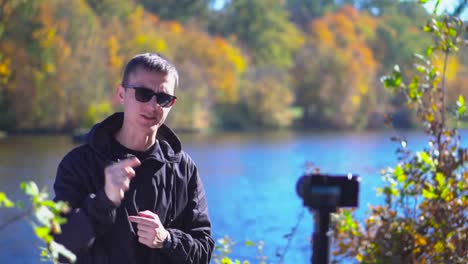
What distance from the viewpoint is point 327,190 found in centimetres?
234

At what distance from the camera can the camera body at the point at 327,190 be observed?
7.62 feet

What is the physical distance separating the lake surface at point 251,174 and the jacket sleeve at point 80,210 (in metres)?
2.72

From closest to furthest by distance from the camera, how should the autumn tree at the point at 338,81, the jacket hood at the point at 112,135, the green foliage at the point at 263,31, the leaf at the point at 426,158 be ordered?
the jacket hood at the point at 112,135, the leaf at the point at 426,158, the autumn tree at the point at 338,81, the green foliage at the point at 263,31

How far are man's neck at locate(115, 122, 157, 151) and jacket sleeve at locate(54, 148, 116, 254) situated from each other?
20 cm

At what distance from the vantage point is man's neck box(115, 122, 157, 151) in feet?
8.57

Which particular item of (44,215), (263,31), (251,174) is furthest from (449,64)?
(263,31)

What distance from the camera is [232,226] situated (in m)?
12.8

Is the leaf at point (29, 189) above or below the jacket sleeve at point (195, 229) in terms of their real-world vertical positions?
above

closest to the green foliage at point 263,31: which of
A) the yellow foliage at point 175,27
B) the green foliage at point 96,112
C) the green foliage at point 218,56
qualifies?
the green foliage at point 218,56

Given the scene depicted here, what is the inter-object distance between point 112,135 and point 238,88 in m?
46.3

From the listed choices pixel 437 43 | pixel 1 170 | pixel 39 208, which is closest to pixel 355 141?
pixel 1 170

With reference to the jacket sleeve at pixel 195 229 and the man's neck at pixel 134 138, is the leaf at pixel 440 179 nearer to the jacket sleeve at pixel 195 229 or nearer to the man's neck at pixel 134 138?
the jacket sleeve at pixel 195 229

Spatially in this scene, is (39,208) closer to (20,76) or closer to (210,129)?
(20,76)

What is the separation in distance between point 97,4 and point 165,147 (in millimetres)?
30091
